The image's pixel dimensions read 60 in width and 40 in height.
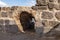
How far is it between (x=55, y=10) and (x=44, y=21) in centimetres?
21

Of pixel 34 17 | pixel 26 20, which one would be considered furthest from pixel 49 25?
pixel 26 20

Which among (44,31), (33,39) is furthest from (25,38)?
(44,31)

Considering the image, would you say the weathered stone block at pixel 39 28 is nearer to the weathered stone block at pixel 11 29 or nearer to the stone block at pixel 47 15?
the stone block at pixel 47 15

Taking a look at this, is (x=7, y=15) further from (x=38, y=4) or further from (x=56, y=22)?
(x=56, y=22)

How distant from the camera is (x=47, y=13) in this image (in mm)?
3209

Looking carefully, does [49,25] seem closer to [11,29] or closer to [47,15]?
[47,15]

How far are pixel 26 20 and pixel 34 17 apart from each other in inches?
13.6

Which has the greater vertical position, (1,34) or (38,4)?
(38,4)

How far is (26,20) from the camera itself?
385 cm

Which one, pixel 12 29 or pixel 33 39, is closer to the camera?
pixel 33 39

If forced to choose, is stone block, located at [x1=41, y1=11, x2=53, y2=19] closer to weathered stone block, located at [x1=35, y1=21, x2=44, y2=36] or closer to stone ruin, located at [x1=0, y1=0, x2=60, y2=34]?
stone ruin, located at [x1=0, y1=0, x2=60, y2=34]

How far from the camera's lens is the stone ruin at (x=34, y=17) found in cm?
318

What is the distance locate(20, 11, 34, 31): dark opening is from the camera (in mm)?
3689

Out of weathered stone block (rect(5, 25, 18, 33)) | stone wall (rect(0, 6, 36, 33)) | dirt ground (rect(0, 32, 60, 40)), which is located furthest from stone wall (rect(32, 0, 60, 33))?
weathered stone block (rect(5, 25, 18, 33))
